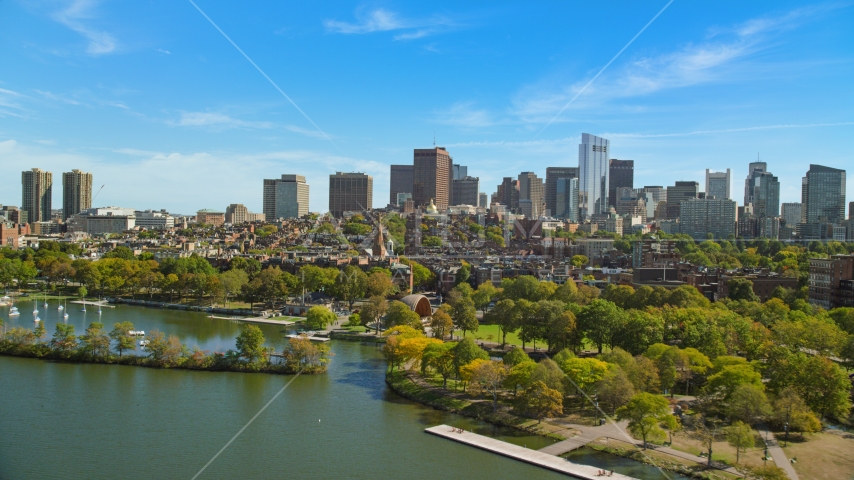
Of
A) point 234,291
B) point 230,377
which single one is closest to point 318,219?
point 234,291

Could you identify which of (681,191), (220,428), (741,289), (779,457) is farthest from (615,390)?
(681,191)

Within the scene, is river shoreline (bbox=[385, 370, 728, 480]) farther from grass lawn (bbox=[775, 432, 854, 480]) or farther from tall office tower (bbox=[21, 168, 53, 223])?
tall office tower (bbox=[21, 168, 53, 223])

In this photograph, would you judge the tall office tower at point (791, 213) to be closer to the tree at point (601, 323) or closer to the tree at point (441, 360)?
the tree at point (601, 323)

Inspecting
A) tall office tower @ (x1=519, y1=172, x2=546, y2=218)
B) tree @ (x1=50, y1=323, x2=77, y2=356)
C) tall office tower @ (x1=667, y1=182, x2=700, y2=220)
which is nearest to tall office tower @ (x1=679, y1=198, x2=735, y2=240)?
tall office tower @ (x1=667, y1=182, x2=700, y2=220)

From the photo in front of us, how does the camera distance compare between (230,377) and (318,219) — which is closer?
(230,377)

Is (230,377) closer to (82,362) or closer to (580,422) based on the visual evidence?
(82,362)

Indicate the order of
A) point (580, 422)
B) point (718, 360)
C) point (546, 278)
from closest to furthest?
1. point (580, 422)
2. point (718, 360)
3. point (546, 278)
